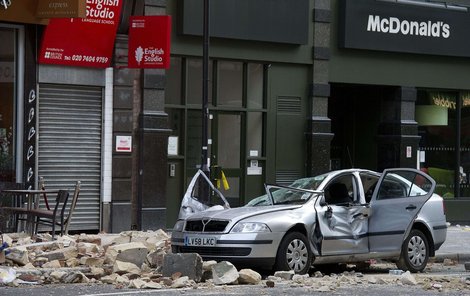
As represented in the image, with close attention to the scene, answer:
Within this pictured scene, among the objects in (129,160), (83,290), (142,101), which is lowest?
(83,290)

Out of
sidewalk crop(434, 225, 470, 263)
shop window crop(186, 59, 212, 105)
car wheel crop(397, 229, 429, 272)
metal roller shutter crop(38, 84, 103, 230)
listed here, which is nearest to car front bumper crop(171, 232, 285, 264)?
car wheel crop(397, 229, 429, 272)

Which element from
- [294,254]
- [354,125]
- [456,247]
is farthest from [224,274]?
[354,125]

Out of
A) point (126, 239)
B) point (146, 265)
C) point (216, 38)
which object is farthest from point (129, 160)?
point (146, 265)

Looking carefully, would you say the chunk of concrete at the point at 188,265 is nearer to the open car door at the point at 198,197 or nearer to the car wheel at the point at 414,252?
the open car door at the point at 198,197

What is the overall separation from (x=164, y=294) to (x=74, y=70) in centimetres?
875

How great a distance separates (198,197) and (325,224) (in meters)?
2.94

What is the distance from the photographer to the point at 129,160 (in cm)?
1959

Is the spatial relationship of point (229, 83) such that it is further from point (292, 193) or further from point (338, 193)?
point (292, 193)

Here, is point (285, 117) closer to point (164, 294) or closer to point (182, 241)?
point (182, 241)

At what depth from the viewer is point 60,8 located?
57.7ft

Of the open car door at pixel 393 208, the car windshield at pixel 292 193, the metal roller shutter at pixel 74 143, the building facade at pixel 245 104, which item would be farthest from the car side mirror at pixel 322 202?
the metal roller shutter at pixel 74 143

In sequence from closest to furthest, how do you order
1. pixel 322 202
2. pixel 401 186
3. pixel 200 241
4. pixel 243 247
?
1. pixel 243 247
2. pixel 200 241
3. pixel 322 202
4. pixel 401 186

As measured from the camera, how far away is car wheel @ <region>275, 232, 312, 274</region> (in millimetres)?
13039

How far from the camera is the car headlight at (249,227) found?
13.0 metres
